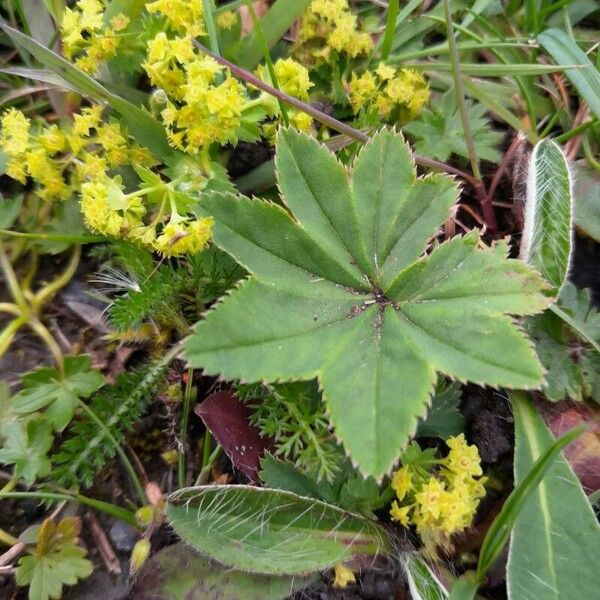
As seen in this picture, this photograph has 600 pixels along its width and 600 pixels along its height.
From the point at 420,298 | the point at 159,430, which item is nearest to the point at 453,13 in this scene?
the point at 420,298

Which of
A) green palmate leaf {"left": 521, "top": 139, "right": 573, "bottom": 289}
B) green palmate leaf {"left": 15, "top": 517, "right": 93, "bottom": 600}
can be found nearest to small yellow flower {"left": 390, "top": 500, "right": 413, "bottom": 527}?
green palmate leaf {"left": 521, "top": 139, "right": 573, "bottom": 289}

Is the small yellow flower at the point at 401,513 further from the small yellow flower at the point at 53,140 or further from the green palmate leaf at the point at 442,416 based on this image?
the small yellow flower at the point at 53,140

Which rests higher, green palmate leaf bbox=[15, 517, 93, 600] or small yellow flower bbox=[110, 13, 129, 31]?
small yellow flower bbox=[110, 13, 129, 31]

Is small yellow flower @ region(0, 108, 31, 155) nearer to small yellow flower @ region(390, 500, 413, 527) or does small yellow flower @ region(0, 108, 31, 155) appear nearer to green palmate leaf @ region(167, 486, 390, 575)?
green palmate leaf @ region(167, 486, 390, 575)

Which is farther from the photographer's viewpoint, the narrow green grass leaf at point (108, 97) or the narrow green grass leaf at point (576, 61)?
the narrow green grass leaf at point (576, 61)

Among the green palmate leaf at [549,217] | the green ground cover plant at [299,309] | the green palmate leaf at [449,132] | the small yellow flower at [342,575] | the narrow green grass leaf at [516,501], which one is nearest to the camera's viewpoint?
the narrow green grass leaf at [516,501]

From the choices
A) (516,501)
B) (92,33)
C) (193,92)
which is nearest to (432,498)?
(516,501)

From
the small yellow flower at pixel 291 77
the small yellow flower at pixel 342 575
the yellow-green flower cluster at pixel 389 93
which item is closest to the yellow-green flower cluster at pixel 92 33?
the small yellow flower at pixel 291 77
